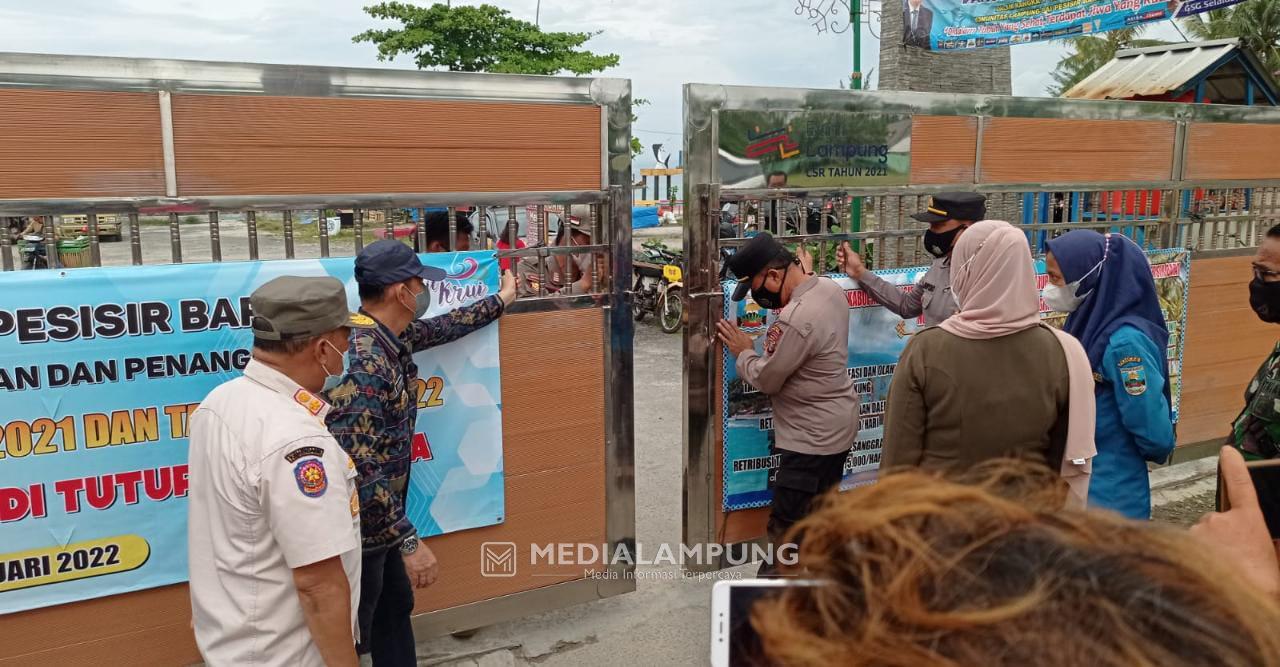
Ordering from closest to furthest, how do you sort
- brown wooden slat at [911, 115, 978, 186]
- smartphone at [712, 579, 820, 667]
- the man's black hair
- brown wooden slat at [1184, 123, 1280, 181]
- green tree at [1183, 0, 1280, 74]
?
1. smartphone at [712, 579, 820, 667]
2. the man's black hair
3. brown wooden slat at [911, 115, 978, 186]
4. brown wooden slat at [1184, 123, 1280, 181]
5. green tree at [1183, 0, 1280, 74]

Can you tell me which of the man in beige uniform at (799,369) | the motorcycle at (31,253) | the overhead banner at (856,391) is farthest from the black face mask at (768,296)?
the motorcycle at (31,253)

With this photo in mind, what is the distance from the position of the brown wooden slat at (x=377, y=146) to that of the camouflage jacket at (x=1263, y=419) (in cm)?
256

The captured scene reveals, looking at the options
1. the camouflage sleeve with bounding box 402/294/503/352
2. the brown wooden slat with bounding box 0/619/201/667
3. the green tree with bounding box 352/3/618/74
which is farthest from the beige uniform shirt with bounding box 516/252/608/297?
the green tree with bounding box 352/3/618/74

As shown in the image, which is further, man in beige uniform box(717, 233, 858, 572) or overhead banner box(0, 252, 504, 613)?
man in beige uniform box(717, 233, 858, 572)

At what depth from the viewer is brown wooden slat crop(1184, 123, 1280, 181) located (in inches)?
206

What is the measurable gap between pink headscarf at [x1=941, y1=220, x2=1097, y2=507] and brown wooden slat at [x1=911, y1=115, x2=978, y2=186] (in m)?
1.51

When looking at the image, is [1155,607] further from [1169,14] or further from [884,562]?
[1169,14]

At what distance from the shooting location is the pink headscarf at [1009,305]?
108 inches

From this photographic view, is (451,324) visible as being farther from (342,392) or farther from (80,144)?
(80,144)

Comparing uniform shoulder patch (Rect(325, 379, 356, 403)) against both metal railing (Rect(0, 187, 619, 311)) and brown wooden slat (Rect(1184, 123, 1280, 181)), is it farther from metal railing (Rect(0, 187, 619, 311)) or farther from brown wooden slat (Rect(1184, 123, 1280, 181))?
brown wooden slat (Rect(1184, 123, 1280, 181))

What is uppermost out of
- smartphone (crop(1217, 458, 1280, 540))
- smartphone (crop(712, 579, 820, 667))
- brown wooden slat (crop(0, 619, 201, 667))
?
smartphone (crop(712, 579, 820, 667))

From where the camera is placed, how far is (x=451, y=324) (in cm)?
332

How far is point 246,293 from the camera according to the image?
301cm

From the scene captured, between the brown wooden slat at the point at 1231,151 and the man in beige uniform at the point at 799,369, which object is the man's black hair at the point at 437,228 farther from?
the brown wooden slat at the point at 1231,151
